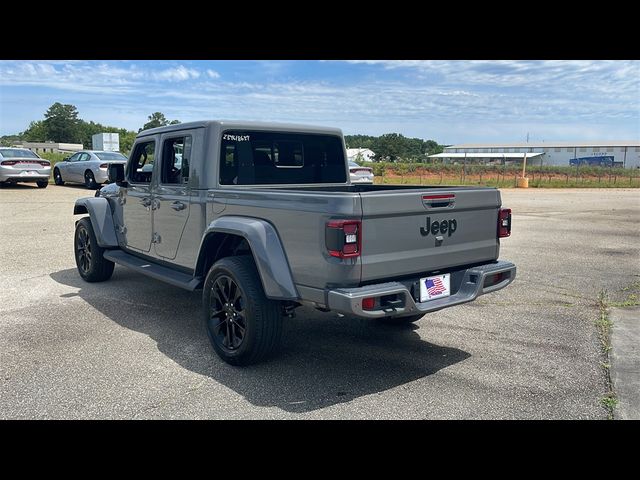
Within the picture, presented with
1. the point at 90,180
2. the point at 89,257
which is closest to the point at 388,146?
the point at 90,180

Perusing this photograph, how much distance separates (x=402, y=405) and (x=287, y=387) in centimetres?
85

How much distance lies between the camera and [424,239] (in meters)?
4.07

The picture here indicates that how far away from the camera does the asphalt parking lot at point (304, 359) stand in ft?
12.2

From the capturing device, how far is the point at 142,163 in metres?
6.27

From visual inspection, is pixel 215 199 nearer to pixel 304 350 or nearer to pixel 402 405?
pixel 304 350

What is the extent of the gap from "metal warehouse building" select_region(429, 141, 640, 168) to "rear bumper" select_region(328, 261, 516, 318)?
7774cm

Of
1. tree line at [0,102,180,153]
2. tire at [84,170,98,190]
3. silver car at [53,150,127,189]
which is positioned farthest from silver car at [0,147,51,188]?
tree line at [0,102,180,153]

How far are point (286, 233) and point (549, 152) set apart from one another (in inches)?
4082

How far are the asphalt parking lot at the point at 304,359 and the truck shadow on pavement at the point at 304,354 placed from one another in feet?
0.05

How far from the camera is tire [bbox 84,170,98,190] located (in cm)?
2108

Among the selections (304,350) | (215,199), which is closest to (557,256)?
(304,350)

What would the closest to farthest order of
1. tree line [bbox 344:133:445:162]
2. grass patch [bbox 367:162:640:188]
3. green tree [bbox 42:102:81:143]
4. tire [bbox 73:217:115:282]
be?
1. tire [bbox 73:217:115:282]
2. grass patch [bbox 367:162:640:188]
3. tree line [bbox 344:133:445:162]
4. green tree [bbox 42:102:81:143]

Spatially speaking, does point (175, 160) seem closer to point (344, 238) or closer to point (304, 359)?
point (304, 359)

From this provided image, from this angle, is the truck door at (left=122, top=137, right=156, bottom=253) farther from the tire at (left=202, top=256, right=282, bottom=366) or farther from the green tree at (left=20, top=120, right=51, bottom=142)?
the green tree at (left=20, top=120, right=51, bottom=142)
